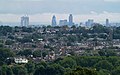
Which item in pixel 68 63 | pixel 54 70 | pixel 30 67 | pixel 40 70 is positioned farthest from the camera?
pixel 68 63

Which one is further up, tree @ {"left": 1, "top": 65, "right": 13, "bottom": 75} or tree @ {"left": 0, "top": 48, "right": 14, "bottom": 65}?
tree @ {"left": 1, "top": 65, "right": 13, "bottom": 75}

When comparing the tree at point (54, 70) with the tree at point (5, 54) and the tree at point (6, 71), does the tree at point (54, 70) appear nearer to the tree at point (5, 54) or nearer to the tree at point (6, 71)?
the tree at point (6, 71)

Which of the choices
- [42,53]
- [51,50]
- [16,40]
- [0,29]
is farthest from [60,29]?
[42,53]

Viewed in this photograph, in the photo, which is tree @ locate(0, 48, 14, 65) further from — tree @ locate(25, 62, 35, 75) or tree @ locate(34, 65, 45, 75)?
tree @ locate(34, 65, 45, 75)

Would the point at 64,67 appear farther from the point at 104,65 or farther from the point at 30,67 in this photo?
the point at 104,65

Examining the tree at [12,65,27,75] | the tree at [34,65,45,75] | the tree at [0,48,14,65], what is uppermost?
the tree at [34,65,45,75]

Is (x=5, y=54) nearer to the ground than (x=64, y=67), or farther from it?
nearer to the ground

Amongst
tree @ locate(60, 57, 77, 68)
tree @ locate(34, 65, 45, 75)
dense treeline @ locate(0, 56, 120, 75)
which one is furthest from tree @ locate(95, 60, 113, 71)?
tree @ locate(34, 65, 45, 75)

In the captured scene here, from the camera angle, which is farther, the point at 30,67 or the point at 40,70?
the point at 30,67

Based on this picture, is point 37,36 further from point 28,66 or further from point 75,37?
point 28,66

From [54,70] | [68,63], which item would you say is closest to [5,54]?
[68,63]

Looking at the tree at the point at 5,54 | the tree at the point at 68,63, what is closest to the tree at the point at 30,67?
the tree at the point at 68,63
